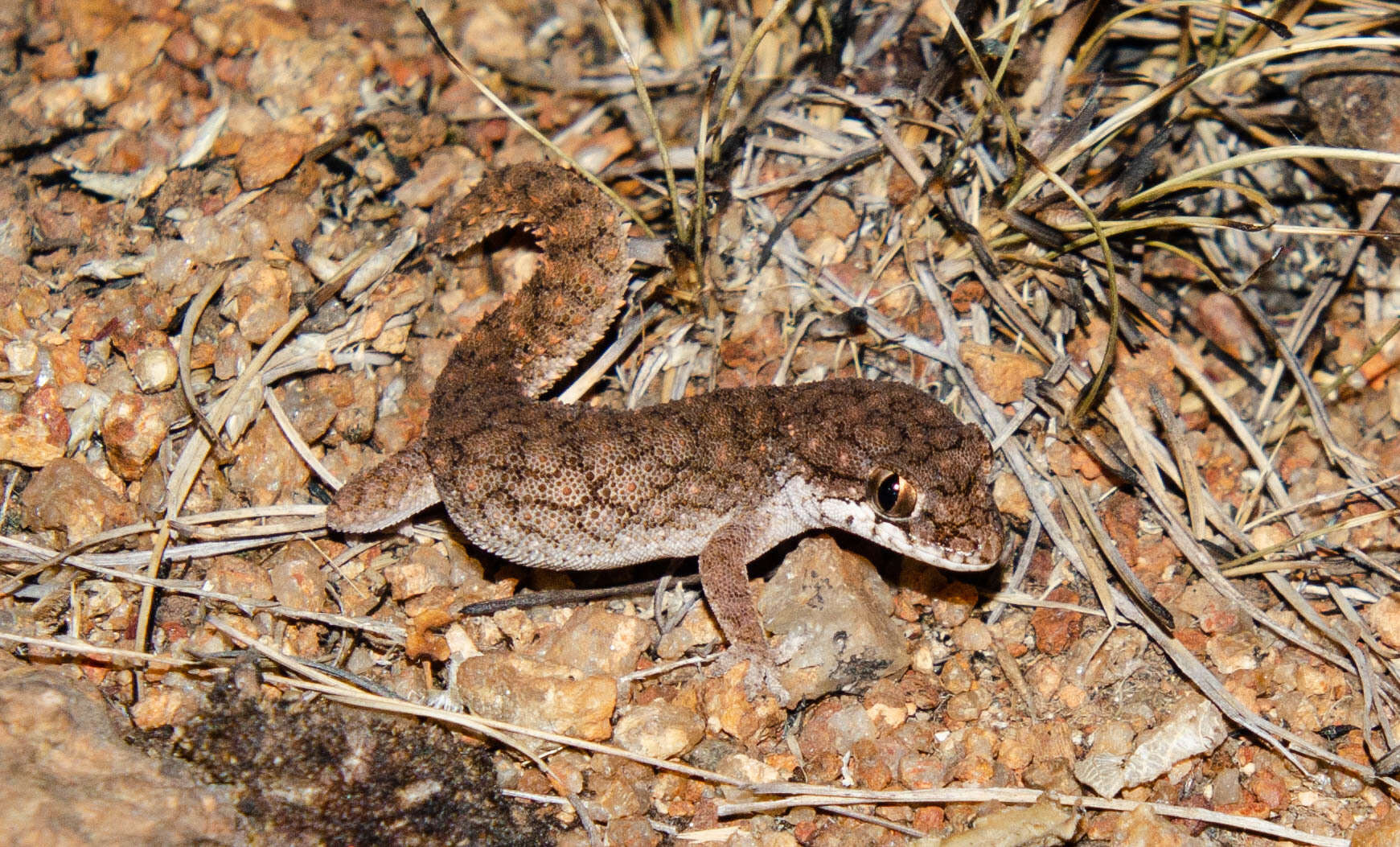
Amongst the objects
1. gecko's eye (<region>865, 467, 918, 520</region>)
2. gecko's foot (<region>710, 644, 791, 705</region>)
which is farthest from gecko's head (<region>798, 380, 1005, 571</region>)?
gecko's foot (<region>710, 644, 791, 705</region>)

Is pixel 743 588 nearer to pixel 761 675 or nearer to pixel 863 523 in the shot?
pixel 761 675

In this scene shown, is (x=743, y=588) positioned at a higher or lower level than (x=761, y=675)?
higher

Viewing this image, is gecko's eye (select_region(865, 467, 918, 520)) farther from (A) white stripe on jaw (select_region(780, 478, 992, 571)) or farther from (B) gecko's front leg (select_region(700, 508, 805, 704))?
(B) gecko's front leg (select_region(700, 508, 805, 704))

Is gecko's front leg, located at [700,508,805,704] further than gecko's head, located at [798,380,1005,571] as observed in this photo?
Yes

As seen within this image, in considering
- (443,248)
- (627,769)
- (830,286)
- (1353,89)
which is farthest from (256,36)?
(1353,89)

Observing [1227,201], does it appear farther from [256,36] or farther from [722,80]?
[256,36]

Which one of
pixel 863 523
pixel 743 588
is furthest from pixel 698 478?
pixel 863 523
